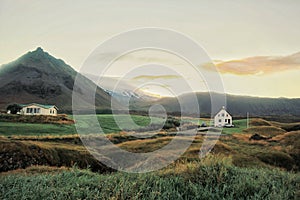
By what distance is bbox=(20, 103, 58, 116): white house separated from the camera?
5008mm

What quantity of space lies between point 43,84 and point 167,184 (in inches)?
109

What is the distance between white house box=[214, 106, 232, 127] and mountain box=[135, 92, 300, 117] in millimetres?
87

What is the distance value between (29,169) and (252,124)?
3.88 metres

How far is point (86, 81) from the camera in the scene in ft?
17.6

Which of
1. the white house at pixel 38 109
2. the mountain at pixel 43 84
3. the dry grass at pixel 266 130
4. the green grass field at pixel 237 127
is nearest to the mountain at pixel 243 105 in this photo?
the green grass field at pixel 237 127

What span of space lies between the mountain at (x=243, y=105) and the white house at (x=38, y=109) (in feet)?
4.85

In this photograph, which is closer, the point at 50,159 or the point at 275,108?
the point at 50,159

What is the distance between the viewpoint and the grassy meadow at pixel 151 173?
3930 mm

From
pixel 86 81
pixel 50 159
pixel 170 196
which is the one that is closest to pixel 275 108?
pixel 170 196

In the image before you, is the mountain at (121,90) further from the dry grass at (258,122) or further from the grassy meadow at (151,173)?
the dry grass at (258,122)

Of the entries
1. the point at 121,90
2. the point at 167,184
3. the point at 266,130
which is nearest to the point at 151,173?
the point at 167,184

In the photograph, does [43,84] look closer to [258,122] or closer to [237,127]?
[237,127]

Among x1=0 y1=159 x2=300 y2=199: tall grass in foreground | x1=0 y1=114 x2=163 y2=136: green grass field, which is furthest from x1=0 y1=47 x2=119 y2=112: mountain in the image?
x1=0 y1=159 x2=300 y2=199: tall grass in foreground

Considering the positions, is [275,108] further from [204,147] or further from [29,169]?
[29,169]
